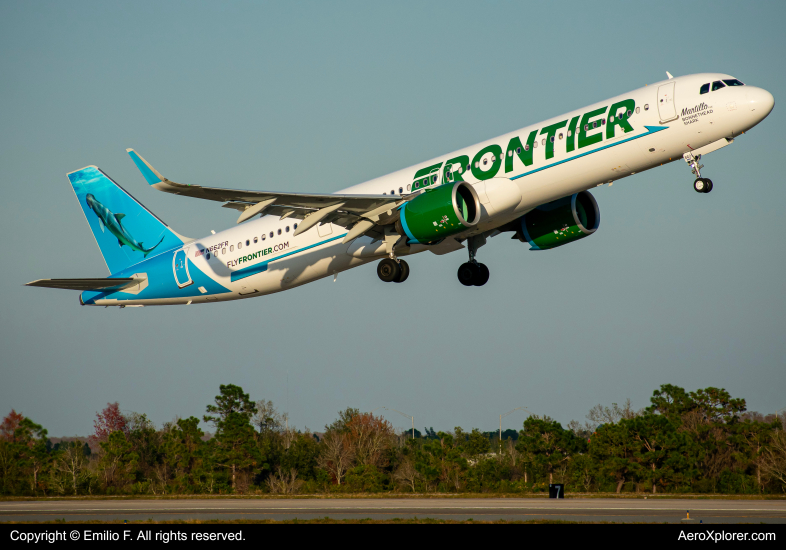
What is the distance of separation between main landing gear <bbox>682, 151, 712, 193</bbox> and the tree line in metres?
28.1

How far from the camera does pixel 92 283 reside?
1515 inches

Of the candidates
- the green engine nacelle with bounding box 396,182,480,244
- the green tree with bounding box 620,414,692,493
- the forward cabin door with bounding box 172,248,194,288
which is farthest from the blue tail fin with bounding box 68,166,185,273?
the green tree with bounding box 620,414,692,493

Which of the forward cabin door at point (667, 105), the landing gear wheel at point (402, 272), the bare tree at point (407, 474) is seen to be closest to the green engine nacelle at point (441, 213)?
the landing gear wheel at point (402, 272)

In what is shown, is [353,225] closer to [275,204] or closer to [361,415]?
[275,204]

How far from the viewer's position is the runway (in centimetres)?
2814

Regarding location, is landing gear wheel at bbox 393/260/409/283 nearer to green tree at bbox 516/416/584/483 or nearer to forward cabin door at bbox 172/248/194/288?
Answer: forward cabin door at bbox 172/248/194/288

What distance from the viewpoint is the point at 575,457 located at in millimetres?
65375

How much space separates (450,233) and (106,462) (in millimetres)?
45629

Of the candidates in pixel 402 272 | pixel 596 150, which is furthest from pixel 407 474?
pixel 596 150

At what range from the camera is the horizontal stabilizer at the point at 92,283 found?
36619mm

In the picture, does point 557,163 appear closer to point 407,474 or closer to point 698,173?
point 698,173

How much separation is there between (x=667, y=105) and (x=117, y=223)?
28.1 metres

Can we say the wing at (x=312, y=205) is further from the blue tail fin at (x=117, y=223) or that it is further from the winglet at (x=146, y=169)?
the blue tail fin at (x=117, y=223)

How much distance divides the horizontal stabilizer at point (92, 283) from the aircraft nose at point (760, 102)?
92.0 feet
